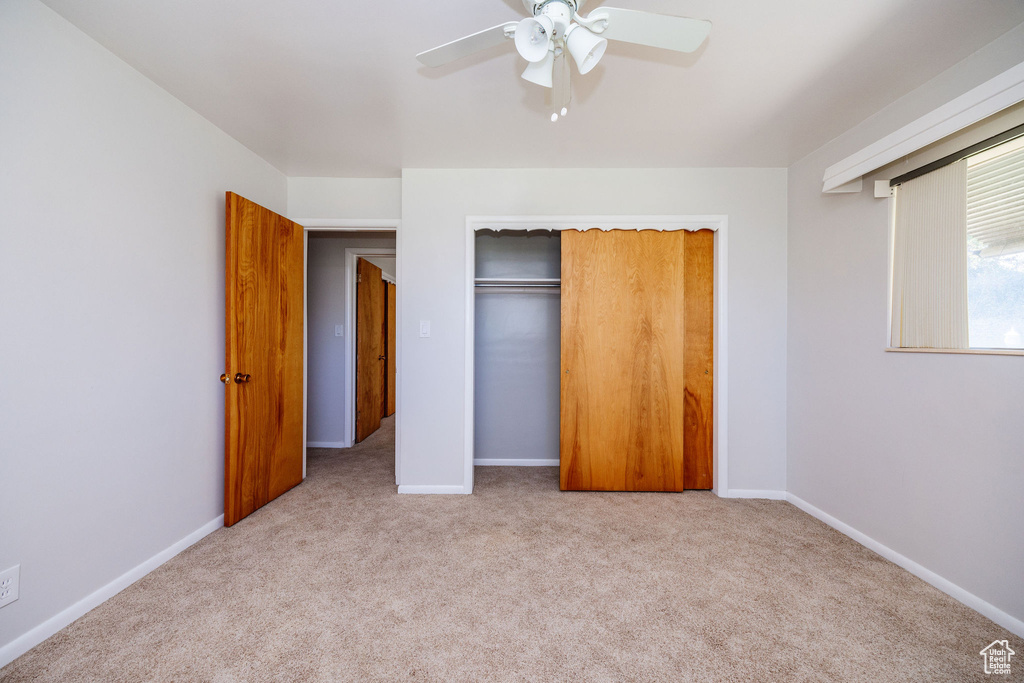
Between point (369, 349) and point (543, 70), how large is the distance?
158 inches

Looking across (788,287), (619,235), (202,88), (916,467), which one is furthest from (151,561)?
(788,287)

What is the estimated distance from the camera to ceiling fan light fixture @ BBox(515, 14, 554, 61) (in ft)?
4.25

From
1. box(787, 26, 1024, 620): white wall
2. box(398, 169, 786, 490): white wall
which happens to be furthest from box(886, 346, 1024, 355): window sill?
box(398, 169, 786, 490): white wall

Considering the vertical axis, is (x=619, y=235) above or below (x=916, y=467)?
above

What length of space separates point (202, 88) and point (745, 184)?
3.40 m

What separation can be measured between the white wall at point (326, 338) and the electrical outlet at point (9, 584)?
2.86m

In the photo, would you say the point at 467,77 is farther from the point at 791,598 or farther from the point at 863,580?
the point at 863,580

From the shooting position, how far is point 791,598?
1.79 meters

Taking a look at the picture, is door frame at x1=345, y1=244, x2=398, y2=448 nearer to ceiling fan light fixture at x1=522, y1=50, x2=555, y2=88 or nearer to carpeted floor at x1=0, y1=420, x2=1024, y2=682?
carpeted floor at x1=0, y1=420, x2=1024, y2=682

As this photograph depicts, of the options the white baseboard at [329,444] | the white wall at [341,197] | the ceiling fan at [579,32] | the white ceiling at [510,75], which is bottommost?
the white baseboard at [329,444]

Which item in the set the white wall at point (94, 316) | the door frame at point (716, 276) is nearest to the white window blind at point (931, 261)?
the door frame at point (716, 276)

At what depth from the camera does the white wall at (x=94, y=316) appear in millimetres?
1476
